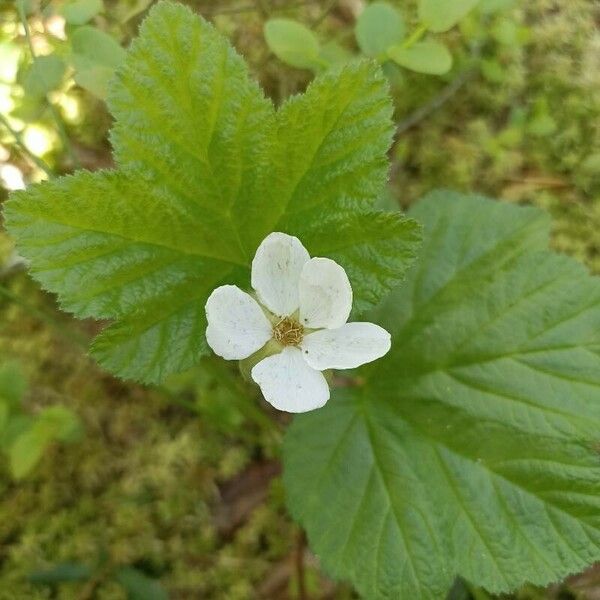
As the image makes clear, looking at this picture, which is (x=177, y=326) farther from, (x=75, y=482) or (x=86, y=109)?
(x=86, y=109)

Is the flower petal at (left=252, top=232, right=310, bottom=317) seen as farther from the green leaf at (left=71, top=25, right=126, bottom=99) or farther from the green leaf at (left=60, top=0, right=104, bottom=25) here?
the green leaf at (left=60, top=0, right=104, bottom=25)

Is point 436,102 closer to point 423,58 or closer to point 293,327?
point 423,58

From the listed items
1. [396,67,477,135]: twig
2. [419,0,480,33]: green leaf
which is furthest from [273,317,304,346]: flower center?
[396,67,477,135]: twig

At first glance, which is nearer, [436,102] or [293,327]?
[293,327]

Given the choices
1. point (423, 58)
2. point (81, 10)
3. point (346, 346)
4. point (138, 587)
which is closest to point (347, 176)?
point (346, 346)

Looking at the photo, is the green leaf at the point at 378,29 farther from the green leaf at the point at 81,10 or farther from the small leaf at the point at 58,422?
the small leaf at the point at 58,422

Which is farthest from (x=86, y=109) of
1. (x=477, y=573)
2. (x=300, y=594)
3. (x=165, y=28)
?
(x=477, y=573)
